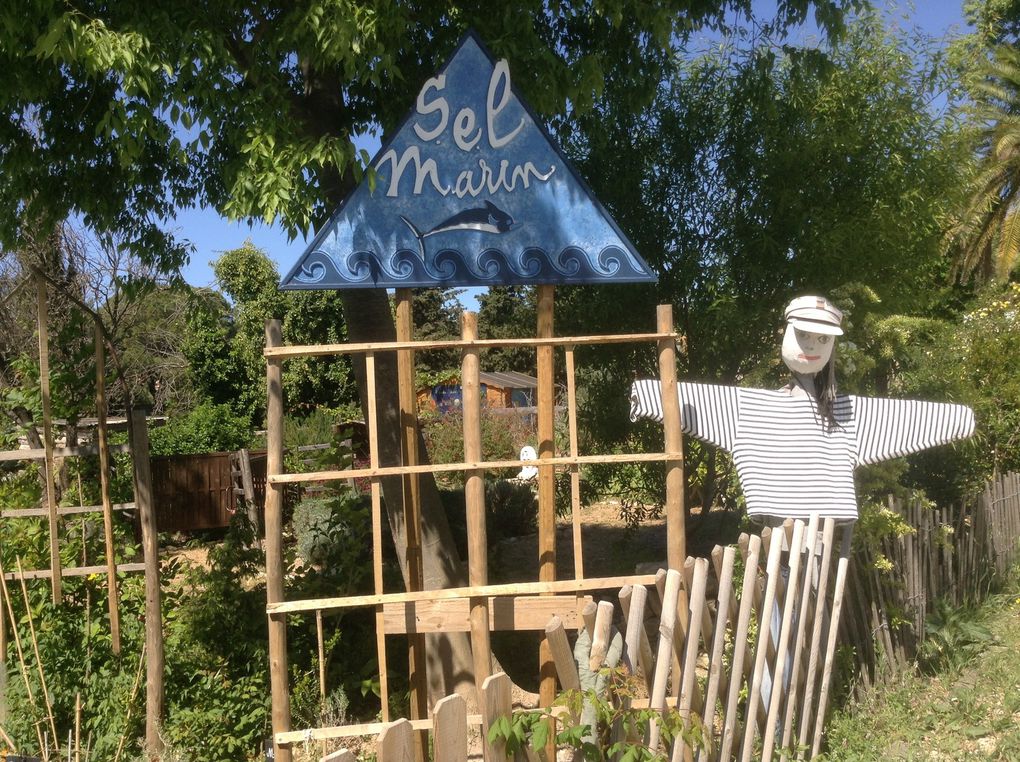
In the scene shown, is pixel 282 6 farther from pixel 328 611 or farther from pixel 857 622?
pixel 857 622

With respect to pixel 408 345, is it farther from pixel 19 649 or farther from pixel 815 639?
pixel 19 649

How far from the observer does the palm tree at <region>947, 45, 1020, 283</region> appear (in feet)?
51.4

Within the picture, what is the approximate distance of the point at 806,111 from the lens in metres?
6.06

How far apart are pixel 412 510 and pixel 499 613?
26.1 inches

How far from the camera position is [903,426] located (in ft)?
13.2

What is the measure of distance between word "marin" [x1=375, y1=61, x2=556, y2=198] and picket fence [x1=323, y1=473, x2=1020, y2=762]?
1782 mm

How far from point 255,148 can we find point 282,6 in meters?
1.22

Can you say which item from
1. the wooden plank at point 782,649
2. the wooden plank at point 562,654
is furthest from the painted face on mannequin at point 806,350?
the wooden plank at point 562,654

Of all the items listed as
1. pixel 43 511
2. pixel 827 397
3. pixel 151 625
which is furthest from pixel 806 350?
pixel 43 511

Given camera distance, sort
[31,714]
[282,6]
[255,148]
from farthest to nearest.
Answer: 1. [282,6]
2. [31,714]
3. [255,148]

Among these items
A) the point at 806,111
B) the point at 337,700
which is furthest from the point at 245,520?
the point at 806,111

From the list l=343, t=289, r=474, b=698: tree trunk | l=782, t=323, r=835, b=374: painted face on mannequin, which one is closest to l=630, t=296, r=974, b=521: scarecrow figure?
l=782, t=323, r=835, b=374: painted face on mannequin

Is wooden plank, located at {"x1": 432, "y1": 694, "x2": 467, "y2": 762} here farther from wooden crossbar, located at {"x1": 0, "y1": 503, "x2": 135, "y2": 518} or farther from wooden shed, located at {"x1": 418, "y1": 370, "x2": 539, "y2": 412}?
wooden shed, located at {"x1": 418, "y1": 370, "x2": 539, "y2": 412}

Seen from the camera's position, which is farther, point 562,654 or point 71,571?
point 71,571
